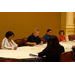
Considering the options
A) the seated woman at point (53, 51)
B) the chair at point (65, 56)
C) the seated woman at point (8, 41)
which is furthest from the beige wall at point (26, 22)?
the chair at point (65, 56)

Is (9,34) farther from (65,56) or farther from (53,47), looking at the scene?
(65,56)

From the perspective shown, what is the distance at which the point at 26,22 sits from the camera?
24.7 ft

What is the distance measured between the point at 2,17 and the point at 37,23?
2.16m

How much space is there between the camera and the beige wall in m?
6.75

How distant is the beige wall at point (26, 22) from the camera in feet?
22.2

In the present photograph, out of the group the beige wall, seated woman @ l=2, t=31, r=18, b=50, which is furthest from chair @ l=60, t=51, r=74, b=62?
the beige wall

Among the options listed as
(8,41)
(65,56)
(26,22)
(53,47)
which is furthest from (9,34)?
(26,22)

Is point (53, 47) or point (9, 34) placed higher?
point (9, 34)

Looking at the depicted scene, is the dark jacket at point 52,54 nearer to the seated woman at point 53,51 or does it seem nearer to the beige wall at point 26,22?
the seated woman at point 53,51

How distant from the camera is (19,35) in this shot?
7.35m

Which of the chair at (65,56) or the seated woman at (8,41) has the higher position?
the seated woman at (8,41)

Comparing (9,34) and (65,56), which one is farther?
(9,34)

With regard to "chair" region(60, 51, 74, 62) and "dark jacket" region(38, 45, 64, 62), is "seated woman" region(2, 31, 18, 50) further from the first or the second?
"chair" region(60, 51, 74, 62)

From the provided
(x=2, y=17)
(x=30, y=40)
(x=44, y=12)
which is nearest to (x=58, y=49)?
(x=30, y=40)
